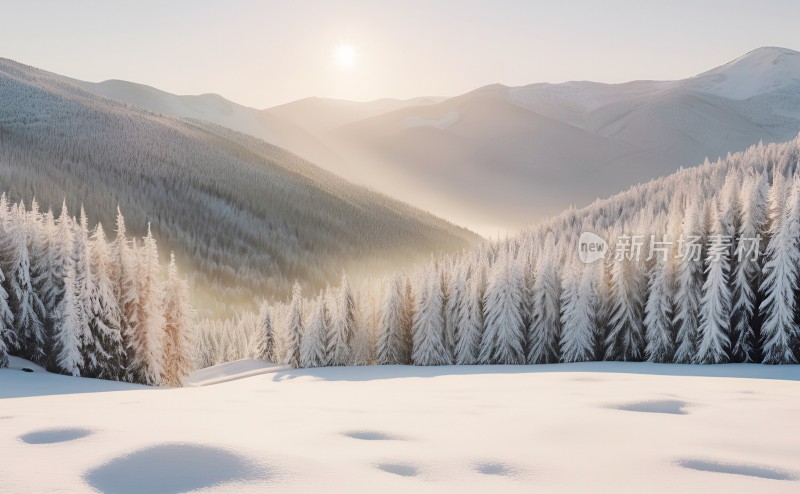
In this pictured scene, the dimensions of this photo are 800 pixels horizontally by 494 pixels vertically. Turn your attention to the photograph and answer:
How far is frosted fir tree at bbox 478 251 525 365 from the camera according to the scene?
38625mm

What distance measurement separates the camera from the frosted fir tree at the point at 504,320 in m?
38.6

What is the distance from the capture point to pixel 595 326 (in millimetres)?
36406

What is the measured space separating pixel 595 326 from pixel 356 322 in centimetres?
1790

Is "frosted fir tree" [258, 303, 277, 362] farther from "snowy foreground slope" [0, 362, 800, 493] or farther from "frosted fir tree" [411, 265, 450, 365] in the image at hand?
"snowy foreground slope" [0, 362, 800, 493]

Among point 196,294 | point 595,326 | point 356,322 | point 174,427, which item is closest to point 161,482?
point 174,427

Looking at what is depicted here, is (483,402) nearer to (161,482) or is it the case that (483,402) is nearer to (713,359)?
(161,482)

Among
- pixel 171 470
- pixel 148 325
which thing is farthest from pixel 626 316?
pixel 171 470

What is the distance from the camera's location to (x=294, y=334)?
46.8 metres

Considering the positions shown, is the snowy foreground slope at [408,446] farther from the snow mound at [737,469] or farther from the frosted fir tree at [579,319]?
the frosted fir tree at [579,319]

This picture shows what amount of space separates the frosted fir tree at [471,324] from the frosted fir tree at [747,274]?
1625 cm

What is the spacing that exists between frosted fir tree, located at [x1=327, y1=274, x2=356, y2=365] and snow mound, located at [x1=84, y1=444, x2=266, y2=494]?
37.5 meters

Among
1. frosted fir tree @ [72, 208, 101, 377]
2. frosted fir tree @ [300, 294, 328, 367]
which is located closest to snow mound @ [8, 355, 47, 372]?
frosted fir tree @ [72, 208, 101, 377]

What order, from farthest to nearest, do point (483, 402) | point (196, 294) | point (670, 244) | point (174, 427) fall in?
point (196, 294), point (670, 244), point (483, 402), point (174, 427)

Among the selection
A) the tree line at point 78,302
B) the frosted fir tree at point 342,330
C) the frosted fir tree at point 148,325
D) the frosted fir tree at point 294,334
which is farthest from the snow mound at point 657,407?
the frosted fir tree at point 294,334
